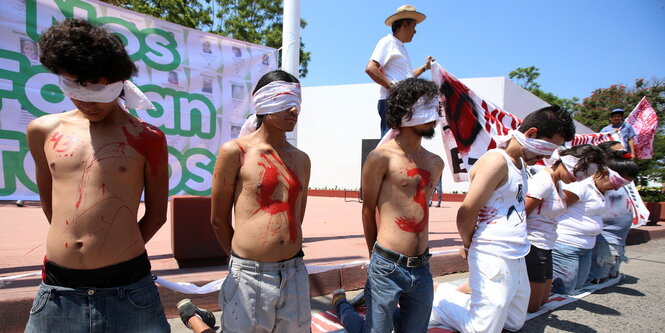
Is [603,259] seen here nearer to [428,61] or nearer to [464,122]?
[464,122]

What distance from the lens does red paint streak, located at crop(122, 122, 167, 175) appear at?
1.83 m

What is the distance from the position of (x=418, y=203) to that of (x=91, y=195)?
182 centimetres

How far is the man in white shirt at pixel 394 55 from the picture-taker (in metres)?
4.04

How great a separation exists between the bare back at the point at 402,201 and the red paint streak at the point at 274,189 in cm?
58

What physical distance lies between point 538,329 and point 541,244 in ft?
2.57

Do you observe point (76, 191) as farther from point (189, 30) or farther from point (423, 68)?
point (423, 68)

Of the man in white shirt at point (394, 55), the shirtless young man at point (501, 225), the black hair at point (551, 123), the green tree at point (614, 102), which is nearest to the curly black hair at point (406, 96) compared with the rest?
the shirtless young man at point (501, 225)

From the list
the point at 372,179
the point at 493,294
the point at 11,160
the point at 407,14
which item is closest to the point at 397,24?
the point at 407,14

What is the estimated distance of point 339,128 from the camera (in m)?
Answer: 22.2

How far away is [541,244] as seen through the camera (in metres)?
3.63

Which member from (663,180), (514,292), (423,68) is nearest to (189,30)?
(423,68)

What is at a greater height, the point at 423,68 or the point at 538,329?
the point at 423,68

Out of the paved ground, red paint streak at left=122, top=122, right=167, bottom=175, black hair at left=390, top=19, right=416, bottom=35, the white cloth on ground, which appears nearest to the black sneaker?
the paved ground

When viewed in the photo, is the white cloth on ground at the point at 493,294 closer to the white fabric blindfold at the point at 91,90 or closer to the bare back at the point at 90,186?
the bare back at the point at 90,186
